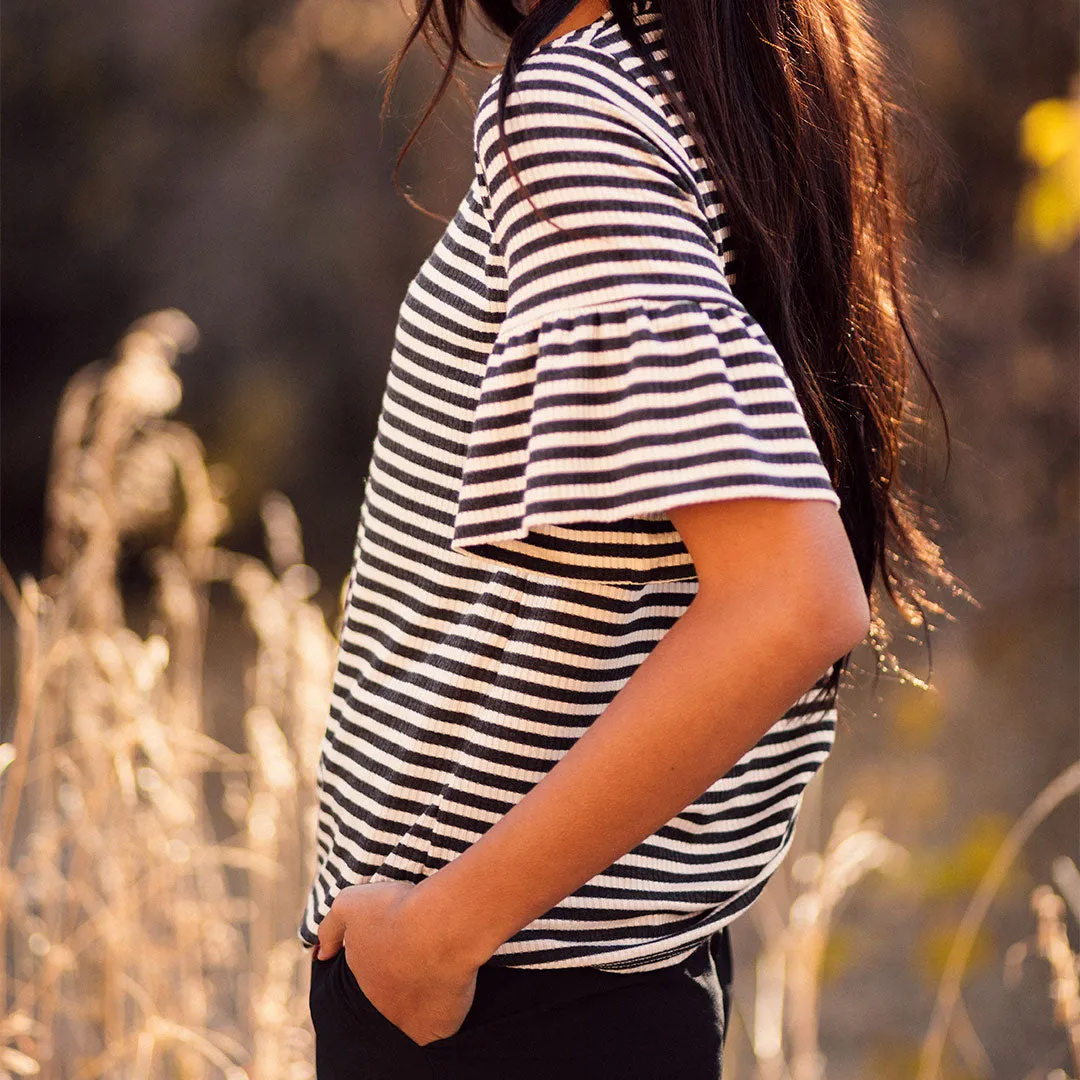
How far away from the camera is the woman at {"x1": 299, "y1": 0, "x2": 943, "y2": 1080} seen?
1.74 ft

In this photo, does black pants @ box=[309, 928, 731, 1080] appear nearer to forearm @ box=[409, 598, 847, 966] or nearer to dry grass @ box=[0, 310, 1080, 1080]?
forearm @ box=[409, 598, 847, 966]

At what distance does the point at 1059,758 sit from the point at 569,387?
2.63 meters

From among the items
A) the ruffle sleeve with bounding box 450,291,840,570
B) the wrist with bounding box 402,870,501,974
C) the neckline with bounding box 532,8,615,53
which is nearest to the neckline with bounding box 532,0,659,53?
the neckline with bounding box 532,8,615,53

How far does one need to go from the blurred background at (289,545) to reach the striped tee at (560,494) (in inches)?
9.1

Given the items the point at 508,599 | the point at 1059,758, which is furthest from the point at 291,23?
the point at 508,599

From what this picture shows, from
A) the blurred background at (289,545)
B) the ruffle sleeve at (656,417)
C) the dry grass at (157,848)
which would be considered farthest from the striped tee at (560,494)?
the dry grass at (157,848)

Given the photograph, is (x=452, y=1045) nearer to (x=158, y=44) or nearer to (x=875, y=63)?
(x=875, y=63)

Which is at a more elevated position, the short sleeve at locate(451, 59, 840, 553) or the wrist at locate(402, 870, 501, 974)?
the short sleeve at locate(451, 59, 840, 553)

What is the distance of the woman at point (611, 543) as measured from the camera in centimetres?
53

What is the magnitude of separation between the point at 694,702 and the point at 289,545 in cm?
145

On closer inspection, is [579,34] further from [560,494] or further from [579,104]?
[560,494]

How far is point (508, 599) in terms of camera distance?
2.13 ft

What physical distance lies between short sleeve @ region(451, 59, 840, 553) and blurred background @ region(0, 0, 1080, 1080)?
1.02 ft

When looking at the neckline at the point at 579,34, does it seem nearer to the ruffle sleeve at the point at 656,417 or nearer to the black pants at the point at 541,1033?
the ruffle sleeve at the point at 656,417
